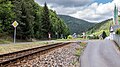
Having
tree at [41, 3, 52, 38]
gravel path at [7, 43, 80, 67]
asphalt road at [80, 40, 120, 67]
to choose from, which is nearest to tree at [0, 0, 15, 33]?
asphalt road at [80, 40, 120, 67]

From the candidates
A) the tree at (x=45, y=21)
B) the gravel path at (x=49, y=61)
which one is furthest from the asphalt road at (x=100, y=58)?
the tree at (x=45, y=21)

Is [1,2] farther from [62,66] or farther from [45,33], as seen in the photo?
[62,66]

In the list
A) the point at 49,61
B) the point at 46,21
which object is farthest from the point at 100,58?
the point at 46,21

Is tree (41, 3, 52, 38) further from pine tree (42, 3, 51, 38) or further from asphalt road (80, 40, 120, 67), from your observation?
asphalt road (80, 40, 120, 67)

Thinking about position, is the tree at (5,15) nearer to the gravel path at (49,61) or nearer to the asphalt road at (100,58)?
the asphalt road at (100,58)

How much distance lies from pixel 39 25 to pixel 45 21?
6.69 m

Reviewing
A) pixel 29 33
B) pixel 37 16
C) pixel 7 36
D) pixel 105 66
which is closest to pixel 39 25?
pixel 37 16

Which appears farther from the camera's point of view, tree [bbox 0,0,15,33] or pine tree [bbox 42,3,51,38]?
pine tree [bbox 42,3,51,38]

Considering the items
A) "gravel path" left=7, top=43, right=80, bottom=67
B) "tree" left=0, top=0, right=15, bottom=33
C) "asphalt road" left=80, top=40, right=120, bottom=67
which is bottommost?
"asphalt road" left=80, top=40, right=120, bottom=67

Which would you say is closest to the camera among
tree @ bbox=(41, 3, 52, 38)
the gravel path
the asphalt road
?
the gravel path

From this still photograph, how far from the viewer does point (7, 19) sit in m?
56.6

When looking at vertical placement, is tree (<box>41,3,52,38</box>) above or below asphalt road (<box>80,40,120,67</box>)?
above

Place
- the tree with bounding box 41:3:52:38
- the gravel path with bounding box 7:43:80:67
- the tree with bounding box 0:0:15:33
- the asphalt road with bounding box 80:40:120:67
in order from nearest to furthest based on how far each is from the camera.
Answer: the gravel path with bounding box 7:43:80:67
the asphalt road with bounding box 80:40:120:67
the tree with bounding box 0:0:15:33
the tree with bounding box 41:3:52:38

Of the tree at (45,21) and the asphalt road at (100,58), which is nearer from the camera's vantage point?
the asphalt road at (100,58)
